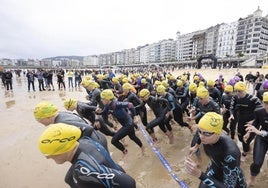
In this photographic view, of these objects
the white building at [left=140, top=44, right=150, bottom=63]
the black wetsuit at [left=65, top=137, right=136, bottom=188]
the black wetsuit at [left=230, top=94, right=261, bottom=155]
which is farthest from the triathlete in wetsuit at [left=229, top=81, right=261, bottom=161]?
the white building at [left=140, top=44, right=150, bottom=63]

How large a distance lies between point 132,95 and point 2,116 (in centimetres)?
697

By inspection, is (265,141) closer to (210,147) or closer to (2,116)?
(210,147)

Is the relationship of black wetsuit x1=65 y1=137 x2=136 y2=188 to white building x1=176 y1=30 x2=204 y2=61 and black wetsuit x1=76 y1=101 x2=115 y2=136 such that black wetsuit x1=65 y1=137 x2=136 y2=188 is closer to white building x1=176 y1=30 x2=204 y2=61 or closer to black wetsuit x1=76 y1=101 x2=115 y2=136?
black wetsuit x1=76 y1=101 x2=115 y2=136

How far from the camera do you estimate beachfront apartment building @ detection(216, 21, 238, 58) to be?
88.6 m

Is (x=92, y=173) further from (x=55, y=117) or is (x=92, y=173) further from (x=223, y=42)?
(x=223, y=42)

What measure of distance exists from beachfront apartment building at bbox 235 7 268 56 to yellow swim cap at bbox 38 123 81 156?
3479 inches

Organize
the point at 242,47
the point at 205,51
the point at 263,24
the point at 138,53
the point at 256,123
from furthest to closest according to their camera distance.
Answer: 1. the point at 138,53
2. the point at 205,51
3. the point at 242,47
4. the point at 263,24
5. the point at 256,123

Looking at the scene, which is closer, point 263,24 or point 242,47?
point 263,24

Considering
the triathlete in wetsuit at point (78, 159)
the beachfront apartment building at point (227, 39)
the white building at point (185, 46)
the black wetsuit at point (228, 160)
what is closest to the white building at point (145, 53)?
the white building at point (185, 46)

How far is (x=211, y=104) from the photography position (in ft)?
14.9

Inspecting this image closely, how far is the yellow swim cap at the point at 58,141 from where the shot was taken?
1723 millimetres

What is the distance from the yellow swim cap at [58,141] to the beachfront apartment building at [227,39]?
9739 cm

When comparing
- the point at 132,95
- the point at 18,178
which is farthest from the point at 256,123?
the point at 18,178

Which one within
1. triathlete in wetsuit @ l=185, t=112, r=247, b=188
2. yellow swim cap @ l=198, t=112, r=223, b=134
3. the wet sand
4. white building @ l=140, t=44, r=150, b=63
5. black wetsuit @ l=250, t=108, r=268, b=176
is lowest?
the wet sand
